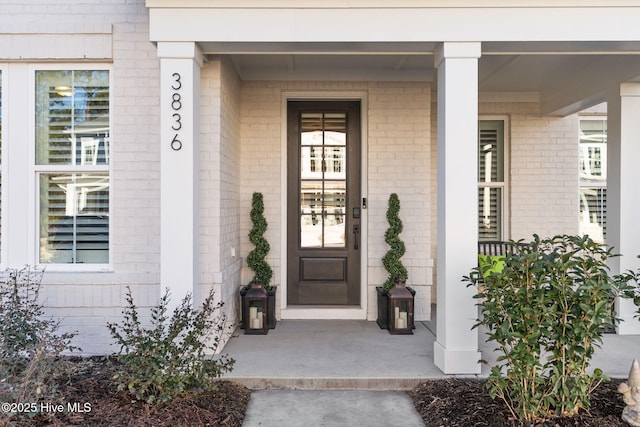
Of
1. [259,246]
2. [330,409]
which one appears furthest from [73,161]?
[330,409]

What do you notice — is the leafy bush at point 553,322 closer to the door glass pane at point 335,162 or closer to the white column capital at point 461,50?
the white column capital at point 461,50

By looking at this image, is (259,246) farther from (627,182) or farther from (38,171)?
(627,182)

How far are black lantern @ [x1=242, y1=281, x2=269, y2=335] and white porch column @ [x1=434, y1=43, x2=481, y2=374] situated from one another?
77.4 inches

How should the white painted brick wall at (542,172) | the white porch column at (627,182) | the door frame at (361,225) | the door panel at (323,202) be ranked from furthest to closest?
the white painted brick wall at (542,172) < the door panel at (323,202) < the door frame at (361,225) < the white porch column at (627,182)

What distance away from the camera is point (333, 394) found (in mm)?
3596

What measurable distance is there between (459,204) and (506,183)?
3.21 m

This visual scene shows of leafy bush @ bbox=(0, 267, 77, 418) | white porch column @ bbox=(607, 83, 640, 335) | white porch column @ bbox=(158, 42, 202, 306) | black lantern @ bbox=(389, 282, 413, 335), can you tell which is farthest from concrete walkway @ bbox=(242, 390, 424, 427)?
white porch column @ bbox=(607, 83, 640, 335)

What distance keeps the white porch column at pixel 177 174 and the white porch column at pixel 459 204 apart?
1993 millimetres

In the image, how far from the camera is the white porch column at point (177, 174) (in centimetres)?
376

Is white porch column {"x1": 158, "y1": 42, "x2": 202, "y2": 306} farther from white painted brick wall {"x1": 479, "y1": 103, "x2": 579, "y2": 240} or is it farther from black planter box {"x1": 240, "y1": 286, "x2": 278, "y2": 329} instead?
white painted brick wall {"x1": 479, "y1": 103, "x2": 579, "y2": 240}

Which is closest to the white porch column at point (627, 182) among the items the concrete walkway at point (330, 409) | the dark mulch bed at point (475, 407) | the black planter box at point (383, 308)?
the dark mulch bed at point (475, 407)

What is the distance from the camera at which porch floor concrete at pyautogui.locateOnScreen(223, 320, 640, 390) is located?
3.69 meters

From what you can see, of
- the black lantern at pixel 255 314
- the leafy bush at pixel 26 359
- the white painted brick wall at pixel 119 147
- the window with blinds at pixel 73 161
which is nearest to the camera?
the leafy bush at pixel 26 359

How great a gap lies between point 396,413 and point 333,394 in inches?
20.6
